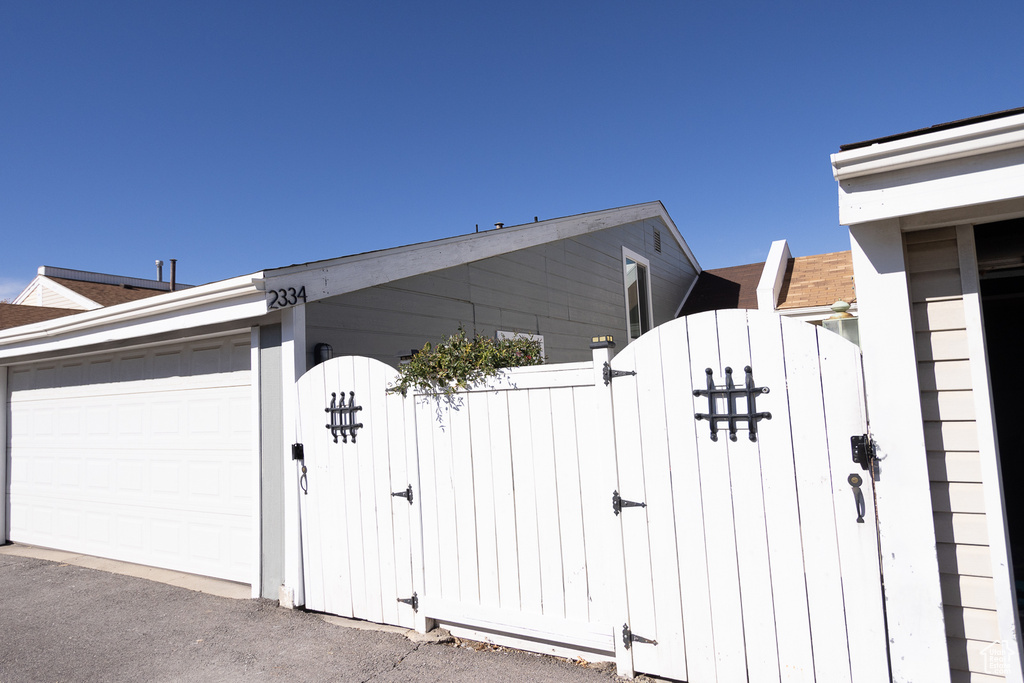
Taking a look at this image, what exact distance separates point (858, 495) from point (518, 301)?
5.56 metres

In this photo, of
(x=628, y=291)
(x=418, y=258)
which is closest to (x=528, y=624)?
(x=418, y=258)

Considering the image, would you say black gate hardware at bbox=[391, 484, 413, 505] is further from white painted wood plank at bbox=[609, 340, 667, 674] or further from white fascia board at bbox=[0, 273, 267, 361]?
white fascia board at bbox=[0, 273, 267, 361]

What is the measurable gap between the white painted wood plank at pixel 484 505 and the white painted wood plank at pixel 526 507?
7.0 inches

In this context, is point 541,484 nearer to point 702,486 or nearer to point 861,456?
point 702,486

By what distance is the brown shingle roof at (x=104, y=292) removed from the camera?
44.9 feet

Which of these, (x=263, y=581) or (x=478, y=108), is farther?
(x=478, y=108)

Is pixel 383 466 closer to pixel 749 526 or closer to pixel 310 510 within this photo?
pixel 310 510

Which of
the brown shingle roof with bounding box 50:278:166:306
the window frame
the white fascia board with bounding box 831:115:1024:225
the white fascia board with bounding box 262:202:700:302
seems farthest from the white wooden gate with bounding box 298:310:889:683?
the brown shingle roof with bounding box 50:278:166:306

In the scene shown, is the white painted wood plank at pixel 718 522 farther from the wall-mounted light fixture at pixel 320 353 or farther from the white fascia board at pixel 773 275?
the white fascia board at pixel 773 275

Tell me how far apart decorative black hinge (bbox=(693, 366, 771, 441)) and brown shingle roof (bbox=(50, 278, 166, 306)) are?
14.1m

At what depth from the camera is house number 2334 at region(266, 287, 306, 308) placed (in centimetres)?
458

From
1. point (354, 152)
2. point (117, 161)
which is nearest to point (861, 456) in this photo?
point (354, 152)

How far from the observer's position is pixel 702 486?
2.99m

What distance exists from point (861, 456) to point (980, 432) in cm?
47
